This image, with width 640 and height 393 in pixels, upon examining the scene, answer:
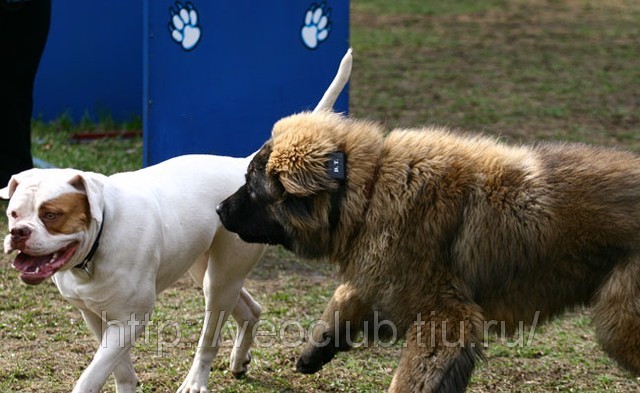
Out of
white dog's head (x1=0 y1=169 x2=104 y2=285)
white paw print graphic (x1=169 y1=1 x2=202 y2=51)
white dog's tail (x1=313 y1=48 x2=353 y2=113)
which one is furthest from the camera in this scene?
white paw print graphic (x1=169 y1=1 x2=202 y2=51)

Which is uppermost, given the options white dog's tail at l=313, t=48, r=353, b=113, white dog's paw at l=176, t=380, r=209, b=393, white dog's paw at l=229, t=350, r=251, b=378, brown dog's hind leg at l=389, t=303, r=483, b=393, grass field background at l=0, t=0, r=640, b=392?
white dog's tail at l=313, t=48, r=353, b=113

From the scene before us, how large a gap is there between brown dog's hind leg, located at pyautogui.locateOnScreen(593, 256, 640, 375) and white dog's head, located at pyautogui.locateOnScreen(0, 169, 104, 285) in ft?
6.45

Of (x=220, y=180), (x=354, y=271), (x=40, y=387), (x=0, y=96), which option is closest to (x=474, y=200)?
(x=354, y=271)

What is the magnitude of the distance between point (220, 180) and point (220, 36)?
303 centimetres

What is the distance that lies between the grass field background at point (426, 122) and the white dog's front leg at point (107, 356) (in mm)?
806

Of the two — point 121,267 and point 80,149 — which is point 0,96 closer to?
point 80,149

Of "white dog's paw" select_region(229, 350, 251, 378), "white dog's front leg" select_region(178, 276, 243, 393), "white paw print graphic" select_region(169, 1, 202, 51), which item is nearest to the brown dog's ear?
"white dog's front leg" select_region(178, 276, 243, 393)

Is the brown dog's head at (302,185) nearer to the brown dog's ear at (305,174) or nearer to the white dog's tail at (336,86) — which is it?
the brown dog's ear at (305,174)

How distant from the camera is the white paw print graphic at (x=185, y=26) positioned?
A: 7.55 meters

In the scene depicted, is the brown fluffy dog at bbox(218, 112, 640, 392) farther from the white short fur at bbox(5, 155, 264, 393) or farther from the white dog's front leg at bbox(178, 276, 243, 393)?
the white dog's front leg at bbox(178, 276, 243, 393)

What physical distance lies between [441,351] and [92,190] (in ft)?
4.82

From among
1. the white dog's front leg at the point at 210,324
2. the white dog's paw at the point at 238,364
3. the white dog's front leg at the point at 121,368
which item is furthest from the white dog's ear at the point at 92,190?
the white dog's paw at the point at 238,364

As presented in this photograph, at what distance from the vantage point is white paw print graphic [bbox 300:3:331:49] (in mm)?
8039

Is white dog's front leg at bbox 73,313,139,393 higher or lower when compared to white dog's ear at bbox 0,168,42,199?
lower
